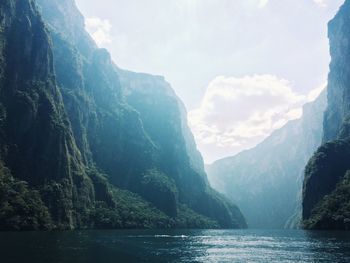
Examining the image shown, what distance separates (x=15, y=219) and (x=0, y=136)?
55.4 meters

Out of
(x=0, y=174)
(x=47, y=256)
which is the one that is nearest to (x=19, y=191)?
(x=0, y=174)

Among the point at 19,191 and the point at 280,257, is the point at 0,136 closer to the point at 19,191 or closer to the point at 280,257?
the point at 19,191

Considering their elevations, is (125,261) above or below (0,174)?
below

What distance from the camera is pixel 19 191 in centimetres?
18175

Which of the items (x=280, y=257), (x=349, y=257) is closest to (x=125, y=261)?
(x=280, y=257)

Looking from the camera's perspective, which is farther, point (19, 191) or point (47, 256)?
point (19, 191)

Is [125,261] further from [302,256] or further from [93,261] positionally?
[302,256]

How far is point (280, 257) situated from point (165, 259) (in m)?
22.2

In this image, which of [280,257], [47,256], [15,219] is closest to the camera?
[47,256]

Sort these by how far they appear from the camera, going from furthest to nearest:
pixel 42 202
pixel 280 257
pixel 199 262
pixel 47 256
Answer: pixel 42 202 → pixel 280 257 → pixel 199 262 → pixel 47 256

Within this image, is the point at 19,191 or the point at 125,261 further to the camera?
the point at 19,191

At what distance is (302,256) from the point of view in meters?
83.4

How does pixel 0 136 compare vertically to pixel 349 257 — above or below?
above

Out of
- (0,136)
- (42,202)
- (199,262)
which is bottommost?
(199,262)
